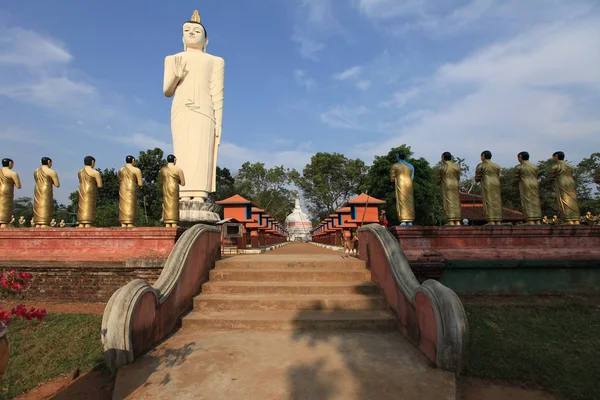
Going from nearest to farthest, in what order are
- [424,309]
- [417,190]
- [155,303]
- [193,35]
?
[424,309] → [155,303] → [193,35] → [417,190]

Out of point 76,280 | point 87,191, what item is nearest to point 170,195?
point 87,191

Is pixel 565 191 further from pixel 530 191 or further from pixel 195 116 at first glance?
pixel 195 116

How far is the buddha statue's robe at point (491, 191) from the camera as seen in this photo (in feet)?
20.6

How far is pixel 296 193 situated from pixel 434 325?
45991 millimetres

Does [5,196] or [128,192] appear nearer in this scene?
[128,192]

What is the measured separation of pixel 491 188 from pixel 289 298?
420 cm

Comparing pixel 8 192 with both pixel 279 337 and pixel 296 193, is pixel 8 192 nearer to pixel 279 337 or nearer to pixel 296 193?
pixel 279 337

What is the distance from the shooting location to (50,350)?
171 inches

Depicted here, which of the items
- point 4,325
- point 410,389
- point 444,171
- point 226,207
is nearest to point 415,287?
point 410,389

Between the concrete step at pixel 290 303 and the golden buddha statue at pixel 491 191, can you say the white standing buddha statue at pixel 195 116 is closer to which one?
the concrete step at pixel 290 303

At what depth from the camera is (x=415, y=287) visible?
4090mm

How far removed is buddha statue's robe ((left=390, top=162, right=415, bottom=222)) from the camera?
239 inches

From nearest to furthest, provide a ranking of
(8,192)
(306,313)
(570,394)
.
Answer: (570,394) < (306,313) < (8,192)

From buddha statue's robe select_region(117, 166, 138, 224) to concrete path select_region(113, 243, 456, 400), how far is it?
204 centimetres
